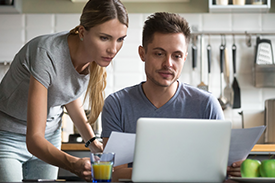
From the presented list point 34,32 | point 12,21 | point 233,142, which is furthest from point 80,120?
point 12,21

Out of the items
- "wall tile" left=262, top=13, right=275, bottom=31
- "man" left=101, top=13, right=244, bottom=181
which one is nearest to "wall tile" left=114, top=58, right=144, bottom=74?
"wall tile" left=262, top=13, right=275, bottom=31

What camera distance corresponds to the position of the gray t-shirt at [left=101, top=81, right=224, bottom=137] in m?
1.30

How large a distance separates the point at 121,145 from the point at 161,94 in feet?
1.75

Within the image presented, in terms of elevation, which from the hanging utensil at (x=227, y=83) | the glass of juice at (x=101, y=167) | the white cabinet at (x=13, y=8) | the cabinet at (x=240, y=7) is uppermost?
the white cabinet at (x=13, y=8)

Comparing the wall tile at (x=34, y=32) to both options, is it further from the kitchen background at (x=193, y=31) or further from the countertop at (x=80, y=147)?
the countertop at (x=80, y=147)

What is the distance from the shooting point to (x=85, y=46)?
1289 millimetres

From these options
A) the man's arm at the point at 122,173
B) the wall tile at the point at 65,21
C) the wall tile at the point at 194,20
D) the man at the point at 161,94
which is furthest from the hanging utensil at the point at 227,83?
the man's arm at the point at 122,173

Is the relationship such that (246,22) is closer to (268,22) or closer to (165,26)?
(268,22)

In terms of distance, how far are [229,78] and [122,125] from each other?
1.62m

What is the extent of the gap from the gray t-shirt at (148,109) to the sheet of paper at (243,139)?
1.46 ft

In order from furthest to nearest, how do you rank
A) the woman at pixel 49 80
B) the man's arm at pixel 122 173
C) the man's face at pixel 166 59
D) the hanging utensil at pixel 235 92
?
the hanging utensil at pixel 235 92 < the man's face at pixel 166 59 < the woman at pixel 49 80 < the man's arm at pixel 122 173

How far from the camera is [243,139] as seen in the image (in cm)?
82

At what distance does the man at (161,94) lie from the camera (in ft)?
4.13

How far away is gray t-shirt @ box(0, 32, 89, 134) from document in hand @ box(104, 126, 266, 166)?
1.56ft
